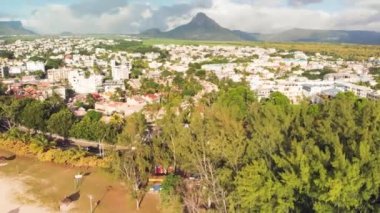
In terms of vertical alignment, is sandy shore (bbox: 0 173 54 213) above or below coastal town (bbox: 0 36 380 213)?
below

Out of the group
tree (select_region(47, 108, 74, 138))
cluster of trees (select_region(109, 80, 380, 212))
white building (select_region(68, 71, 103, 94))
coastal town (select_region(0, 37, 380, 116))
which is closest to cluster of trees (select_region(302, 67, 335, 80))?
coastal town (select_region(0, 37, 380, 116))

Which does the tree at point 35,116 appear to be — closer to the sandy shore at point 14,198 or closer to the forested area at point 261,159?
the forested area at point 261,159

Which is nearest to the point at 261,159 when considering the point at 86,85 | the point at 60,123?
the point at 60,123

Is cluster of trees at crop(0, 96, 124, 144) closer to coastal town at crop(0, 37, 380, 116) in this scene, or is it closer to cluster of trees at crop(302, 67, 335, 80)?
coastal town at crop(0, 37, 380, 116)

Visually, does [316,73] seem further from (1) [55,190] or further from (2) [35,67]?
(1) [55,190]

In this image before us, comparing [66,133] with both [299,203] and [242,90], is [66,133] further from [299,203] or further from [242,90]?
[299,203]

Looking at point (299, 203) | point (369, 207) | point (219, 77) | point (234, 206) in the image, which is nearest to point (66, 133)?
point (234, 206)
